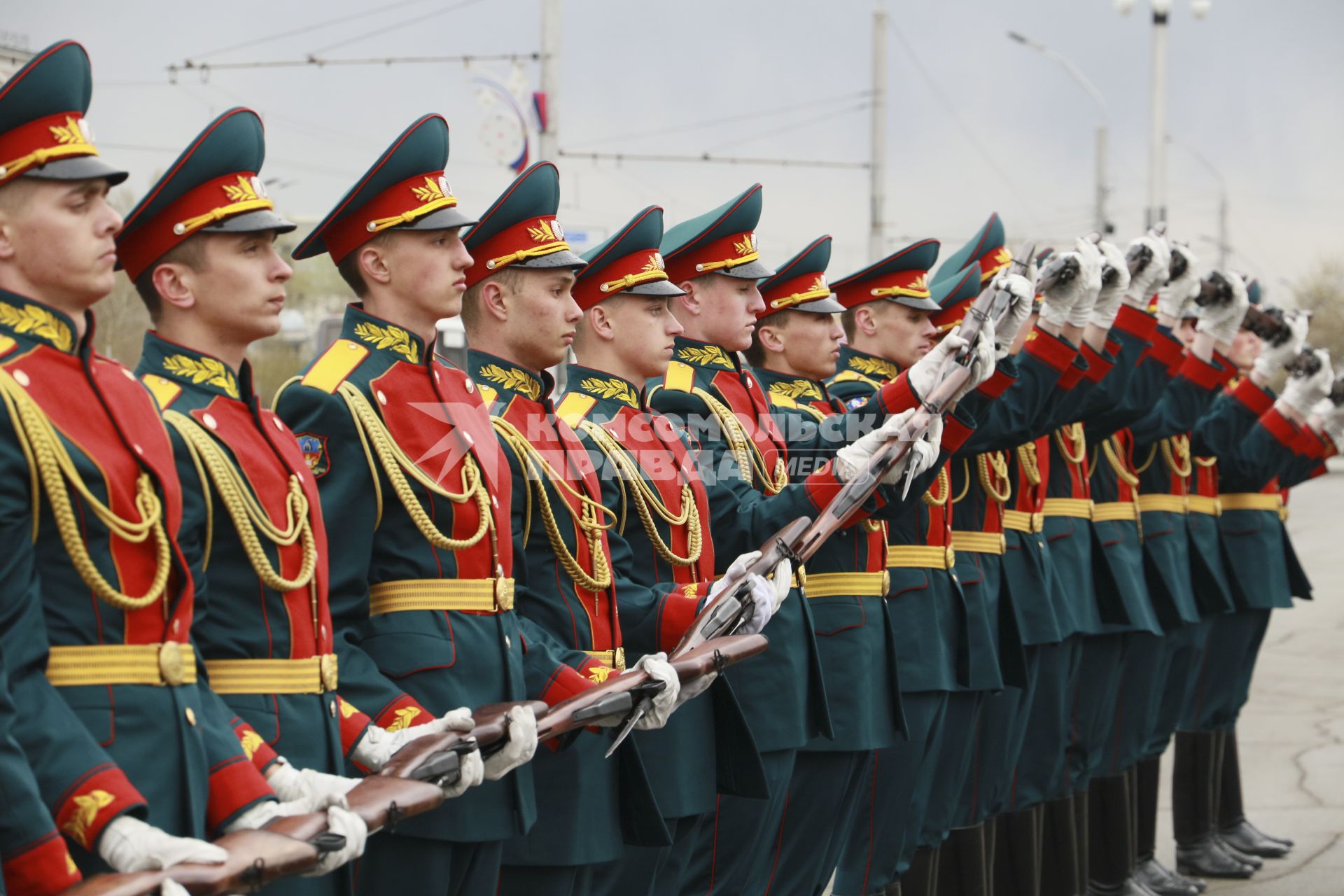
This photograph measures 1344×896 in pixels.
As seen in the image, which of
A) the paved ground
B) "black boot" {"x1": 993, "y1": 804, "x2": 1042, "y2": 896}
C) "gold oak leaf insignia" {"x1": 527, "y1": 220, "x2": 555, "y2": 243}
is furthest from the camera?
the paved ground

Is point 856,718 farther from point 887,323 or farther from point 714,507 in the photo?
point 887,323

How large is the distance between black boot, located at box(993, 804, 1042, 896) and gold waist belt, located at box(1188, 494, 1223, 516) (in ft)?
6.42

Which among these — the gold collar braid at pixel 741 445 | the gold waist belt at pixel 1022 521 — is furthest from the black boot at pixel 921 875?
the gold collar braid at pixel 741 445

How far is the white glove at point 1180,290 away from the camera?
638 cm

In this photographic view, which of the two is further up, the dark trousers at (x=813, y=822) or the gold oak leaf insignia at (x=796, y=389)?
the gold oak leaf insignia at (x=796, y=389)

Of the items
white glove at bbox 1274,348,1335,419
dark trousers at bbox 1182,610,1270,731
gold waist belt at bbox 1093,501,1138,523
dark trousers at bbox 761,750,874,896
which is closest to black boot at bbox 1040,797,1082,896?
gold waist belt at bbox 1093,501,1138,523

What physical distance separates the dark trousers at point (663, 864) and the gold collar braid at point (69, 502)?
1760 millimetres

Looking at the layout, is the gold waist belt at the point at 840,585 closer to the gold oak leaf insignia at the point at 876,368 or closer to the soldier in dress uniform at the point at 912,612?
the soldier in dress uniform at the point at 912,612

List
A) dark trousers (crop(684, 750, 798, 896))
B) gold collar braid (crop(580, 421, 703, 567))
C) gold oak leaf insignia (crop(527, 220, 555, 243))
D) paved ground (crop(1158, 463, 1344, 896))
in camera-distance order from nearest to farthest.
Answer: gold oak leaf insignia (crop(527, 220, 555, 243)), gold collar braid (crop(580, 421, 703, 567)), dark trousers (crop(684, 750, 798, 896)), paved ground (crop(1158, 463, 1344, 896))

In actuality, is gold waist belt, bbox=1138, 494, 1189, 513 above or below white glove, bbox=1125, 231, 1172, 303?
below

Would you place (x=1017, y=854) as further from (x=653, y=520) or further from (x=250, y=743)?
(x=250, y=743)

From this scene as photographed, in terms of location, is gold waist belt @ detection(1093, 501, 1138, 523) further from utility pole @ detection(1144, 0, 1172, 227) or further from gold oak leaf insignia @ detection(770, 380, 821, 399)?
utility pole @ detection(1144, 0, 1172, 227)

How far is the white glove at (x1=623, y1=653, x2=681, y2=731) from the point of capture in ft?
11.6

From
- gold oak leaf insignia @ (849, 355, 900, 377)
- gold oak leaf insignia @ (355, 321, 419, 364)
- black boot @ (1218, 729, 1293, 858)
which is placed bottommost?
black boot @ (1218, 729, 1293, 858)
